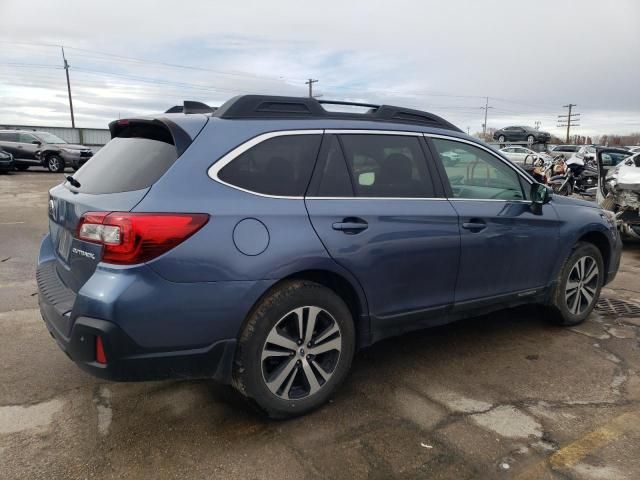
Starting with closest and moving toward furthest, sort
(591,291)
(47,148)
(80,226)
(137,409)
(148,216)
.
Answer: (148,216) < (80,226) < (137,409) < (591,291) < (47,148)

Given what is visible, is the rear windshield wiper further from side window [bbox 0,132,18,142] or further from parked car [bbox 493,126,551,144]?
parked car [bbox 493,126,551,144]

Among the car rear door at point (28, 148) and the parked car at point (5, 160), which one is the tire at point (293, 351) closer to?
the parked car at point (5, 160)

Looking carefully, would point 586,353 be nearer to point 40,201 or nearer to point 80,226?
point 80,226

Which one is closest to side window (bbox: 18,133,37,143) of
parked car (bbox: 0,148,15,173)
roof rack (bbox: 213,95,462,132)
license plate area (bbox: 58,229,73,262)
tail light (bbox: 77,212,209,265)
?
parked car (bbox: 0,148,15,173)

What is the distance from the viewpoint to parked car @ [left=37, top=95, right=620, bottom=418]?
8.38 ft

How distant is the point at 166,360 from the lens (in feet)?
8.57

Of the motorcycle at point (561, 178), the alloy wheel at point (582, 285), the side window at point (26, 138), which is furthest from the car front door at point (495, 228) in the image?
the side window at point (26, 138)

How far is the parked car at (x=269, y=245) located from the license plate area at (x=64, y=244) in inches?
1.1

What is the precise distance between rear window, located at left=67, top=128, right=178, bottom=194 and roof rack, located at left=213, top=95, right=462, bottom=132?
40cm

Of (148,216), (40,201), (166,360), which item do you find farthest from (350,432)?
→ (40,201)

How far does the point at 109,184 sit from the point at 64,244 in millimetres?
456

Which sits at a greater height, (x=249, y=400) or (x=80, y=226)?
(x=80, y=226)

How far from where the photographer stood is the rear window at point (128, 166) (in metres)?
2.78

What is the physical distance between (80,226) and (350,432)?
1.81 metres
